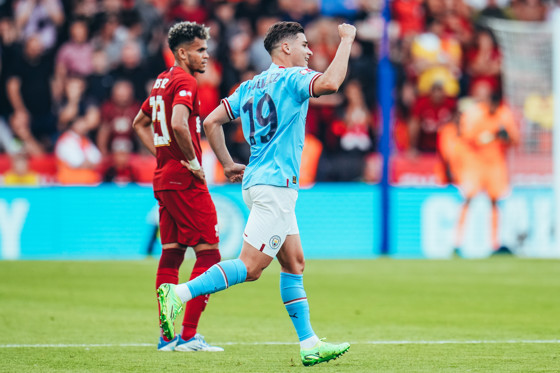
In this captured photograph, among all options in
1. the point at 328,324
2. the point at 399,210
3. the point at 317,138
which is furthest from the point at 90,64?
the point at 328,324

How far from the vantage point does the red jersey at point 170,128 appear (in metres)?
7.16

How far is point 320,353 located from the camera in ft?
20.4

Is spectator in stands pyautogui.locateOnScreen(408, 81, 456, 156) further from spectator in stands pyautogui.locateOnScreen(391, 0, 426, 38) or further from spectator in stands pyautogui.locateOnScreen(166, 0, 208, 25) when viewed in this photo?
spectator in stands pyautogui.locateOnScreen(166, 0, 208, 25)

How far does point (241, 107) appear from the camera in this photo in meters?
6.50

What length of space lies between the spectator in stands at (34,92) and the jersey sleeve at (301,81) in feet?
40.3

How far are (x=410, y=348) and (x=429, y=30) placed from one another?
43.4 ft

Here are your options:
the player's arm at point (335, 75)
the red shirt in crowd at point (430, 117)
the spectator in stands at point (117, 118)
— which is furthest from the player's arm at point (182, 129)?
the red shirt in crowd at point (430, 117)

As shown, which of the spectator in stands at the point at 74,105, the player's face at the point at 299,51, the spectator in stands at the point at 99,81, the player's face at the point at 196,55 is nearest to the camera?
the player's face at the point at 299,51

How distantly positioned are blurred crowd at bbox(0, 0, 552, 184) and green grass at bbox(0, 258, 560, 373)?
293 cm

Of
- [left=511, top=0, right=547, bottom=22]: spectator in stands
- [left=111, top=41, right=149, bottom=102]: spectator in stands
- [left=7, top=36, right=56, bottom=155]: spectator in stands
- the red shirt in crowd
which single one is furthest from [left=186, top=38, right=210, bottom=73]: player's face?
[left=511, top=0, right=547, bottom=22]: spectator in stands

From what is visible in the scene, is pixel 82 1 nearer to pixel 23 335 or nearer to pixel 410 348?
pixel 23 335

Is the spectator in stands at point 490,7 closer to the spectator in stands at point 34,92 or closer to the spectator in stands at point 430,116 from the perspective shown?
the spectator in stands at point 430,116

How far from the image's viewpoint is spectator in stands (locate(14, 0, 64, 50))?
1845 cm

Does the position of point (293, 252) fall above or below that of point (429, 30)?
below
